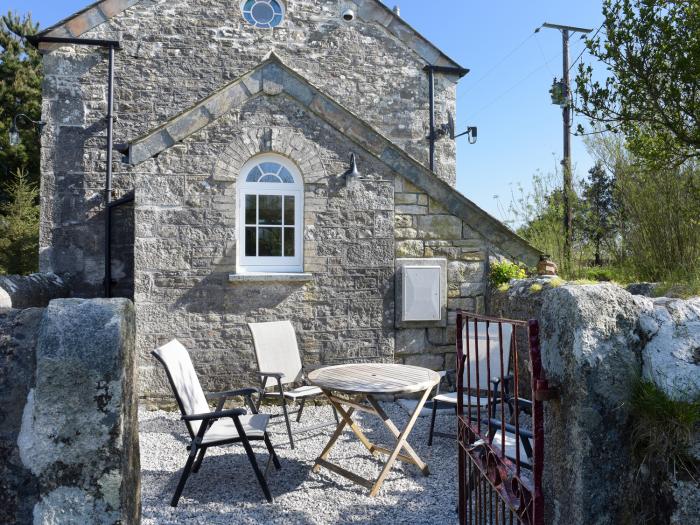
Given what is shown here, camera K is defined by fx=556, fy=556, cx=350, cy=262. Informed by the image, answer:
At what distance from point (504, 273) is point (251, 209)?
3212mm

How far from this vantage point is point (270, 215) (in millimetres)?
6816

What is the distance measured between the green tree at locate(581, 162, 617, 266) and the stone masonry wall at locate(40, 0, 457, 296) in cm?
484

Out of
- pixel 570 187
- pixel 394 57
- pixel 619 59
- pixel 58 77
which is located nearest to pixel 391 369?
pixel 619 59

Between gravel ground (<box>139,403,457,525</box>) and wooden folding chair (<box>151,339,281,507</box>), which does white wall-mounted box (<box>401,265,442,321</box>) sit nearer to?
gravel ground (<box>139,403,457,525</box>)

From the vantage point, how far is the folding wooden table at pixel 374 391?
4207 mm

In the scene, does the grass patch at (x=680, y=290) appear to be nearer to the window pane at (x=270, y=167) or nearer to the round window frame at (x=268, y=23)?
the window pane at (x=270, y=167)

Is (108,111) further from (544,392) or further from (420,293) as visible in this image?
(544,392)

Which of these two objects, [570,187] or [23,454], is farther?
[570,187]

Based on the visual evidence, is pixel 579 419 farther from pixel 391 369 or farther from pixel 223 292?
pixel 223 292

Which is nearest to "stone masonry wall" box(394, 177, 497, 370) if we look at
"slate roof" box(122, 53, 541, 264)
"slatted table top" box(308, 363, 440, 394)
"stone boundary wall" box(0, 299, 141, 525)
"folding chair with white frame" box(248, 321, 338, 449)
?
"slate roof" box(122, 53, 541, 264)

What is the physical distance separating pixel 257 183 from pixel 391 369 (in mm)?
2982

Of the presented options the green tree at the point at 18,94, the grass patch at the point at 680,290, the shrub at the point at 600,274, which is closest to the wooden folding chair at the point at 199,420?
the grass patch at the point at 680,290

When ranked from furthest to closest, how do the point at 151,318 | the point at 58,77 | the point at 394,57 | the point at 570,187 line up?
the point at 570,187, the point at 394,57, the point at 58,77, the point at 151,318

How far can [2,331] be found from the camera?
184 centimetres
